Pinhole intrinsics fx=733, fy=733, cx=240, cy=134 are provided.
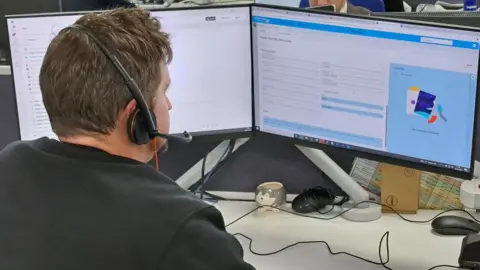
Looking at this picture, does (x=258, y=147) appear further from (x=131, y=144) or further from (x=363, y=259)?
(x=131, y=144)

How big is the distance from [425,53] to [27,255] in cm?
87

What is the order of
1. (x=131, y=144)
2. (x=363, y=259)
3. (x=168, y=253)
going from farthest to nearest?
(x=363, y=259), (x=131, y=144), (x=168, y=253)

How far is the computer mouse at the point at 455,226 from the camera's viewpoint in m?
1.64

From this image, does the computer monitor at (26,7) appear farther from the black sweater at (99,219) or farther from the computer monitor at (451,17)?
the black sweater at (99,219)

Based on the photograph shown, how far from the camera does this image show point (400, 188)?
5.72 feet

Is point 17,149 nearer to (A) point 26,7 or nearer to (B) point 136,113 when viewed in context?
(B) point 136,113

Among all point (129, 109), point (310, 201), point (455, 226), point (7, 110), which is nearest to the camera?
point (129, 109)

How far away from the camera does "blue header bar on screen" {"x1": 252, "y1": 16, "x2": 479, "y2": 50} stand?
1439 millimetres

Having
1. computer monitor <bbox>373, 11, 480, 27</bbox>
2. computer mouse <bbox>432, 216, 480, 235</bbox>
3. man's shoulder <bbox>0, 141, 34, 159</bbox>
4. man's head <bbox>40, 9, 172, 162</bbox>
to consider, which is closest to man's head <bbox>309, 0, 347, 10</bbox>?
computer monitor <bbox>373, 11, 480, 27</bbox>

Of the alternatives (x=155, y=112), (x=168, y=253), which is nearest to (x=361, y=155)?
(x=155, y=112)

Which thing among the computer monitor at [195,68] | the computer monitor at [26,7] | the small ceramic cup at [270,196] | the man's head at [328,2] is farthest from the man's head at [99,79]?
the man's head at [328,2]

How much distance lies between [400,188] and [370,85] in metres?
0.31

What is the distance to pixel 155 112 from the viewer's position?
122cm

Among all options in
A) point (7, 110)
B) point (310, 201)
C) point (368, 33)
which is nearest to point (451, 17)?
point (368, 33)
